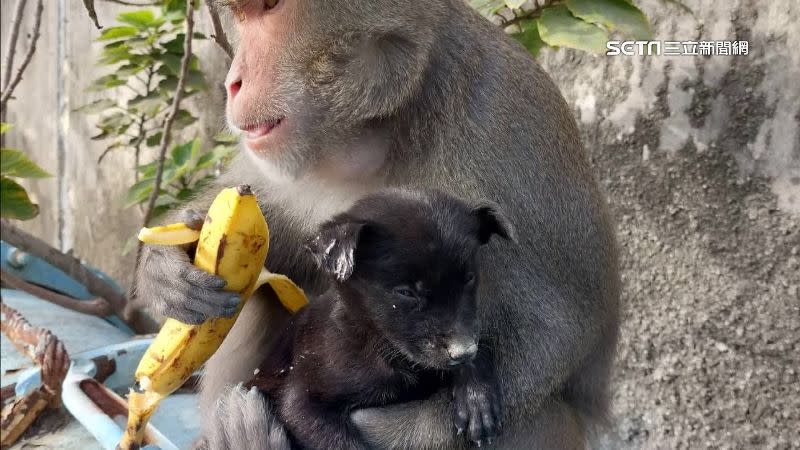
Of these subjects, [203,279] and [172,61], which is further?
[172,61]

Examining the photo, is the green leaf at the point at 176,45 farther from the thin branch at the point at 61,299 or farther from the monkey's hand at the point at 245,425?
the monkey's hand at the point at 245,425

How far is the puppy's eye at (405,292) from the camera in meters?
1.98

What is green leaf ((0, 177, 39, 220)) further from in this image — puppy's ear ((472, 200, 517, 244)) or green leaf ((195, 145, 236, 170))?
puppy's ear ((472, 200, 517, 244))

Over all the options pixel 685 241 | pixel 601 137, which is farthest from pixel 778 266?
pixel 601 137

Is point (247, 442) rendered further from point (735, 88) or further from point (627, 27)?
point (735, 88)

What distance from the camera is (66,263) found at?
16.7 ft

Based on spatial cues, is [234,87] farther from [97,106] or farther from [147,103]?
[97,106]

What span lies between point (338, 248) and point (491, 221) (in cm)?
44

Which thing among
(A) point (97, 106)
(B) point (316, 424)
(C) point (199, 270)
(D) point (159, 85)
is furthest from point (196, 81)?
(B) point (316, 424)

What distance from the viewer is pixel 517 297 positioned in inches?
94.5

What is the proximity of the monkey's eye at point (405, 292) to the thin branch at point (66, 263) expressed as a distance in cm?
371

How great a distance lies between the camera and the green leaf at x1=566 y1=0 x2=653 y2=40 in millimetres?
2998

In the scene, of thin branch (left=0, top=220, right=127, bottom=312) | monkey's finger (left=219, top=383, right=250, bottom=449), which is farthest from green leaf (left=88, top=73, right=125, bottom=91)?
monkey's finger (left=219, top=383, right=250, bottom=449)

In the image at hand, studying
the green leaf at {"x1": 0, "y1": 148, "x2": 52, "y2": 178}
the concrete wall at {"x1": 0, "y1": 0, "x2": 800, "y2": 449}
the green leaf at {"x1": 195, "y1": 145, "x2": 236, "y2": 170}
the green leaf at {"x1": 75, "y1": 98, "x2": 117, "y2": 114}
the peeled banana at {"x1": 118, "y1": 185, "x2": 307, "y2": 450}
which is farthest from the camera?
the green leaf at {"x1": 75, "y1": 98, "x2": 117, "y2": 114}
